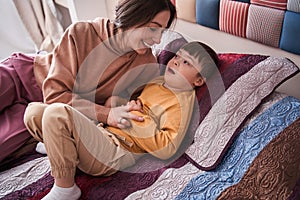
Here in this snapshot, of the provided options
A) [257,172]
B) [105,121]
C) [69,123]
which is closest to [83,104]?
[105,121]

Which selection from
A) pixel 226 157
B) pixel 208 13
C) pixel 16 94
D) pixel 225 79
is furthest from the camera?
pixel 208 13

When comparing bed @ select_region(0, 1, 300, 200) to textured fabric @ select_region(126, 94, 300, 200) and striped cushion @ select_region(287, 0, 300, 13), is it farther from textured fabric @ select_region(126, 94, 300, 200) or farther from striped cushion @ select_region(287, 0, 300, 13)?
striped cushion @ select_region(287, 0, 300, 13)

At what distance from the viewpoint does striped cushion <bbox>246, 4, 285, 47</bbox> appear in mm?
1184

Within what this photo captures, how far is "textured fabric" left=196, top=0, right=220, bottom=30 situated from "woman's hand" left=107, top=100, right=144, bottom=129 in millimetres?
553

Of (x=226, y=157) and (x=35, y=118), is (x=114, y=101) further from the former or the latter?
(x=226, y=157)

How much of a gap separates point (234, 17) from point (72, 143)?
84 centimetres

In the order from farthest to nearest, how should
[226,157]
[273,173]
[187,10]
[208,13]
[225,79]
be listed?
[187,10] < [208,13] < [225,79] < [226,157] < [273,173]

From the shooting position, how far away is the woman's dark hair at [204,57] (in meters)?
1.17

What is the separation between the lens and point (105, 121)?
1.20 meters

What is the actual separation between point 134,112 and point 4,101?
0.54m

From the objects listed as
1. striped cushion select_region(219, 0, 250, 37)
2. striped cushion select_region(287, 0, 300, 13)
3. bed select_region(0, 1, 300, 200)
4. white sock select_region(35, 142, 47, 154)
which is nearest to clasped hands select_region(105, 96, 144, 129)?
bed select_region(0, 1, 300, 200)

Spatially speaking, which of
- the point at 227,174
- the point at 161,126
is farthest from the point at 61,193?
the point at 227,174

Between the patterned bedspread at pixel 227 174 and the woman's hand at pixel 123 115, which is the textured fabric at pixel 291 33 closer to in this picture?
the patterned bedspread at pixel 227 174

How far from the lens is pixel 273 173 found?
94 centimetres
